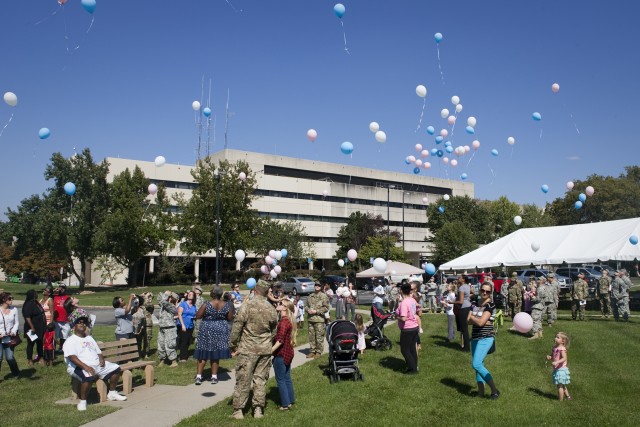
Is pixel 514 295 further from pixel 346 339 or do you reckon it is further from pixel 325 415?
pixel 325 415

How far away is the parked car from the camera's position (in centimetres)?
3878

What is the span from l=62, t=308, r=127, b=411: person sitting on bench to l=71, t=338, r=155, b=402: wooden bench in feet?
0.46

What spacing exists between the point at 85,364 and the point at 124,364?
4.13 ft

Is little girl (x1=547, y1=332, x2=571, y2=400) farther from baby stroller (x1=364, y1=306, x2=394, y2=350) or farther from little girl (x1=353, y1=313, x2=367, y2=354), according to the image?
baby stroller (x1=364, y1=306, x2=394, y2=350)

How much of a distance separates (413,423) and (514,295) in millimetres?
14099

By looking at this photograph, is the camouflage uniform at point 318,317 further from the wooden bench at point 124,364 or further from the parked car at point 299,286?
the parked car at point 299,286

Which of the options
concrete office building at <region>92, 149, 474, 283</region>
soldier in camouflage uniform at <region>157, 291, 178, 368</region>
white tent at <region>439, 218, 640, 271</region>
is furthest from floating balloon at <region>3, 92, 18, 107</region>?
concrete office building at <region>92, 149, 474, 283</region>

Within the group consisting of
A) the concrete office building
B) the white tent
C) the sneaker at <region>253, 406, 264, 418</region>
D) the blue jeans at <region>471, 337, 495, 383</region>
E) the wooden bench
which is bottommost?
the sneaker at <region>253, 406, 264, 418</region>

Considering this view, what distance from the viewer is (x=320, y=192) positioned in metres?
70.0

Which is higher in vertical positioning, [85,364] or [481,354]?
[481,354]

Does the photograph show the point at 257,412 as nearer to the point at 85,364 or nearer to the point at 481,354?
the point at 85,364

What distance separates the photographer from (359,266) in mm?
56625

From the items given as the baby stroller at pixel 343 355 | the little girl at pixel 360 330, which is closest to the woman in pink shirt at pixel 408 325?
the baby stroller at pixel 343 355

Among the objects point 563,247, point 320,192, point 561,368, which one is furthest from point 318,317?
point 320,192
